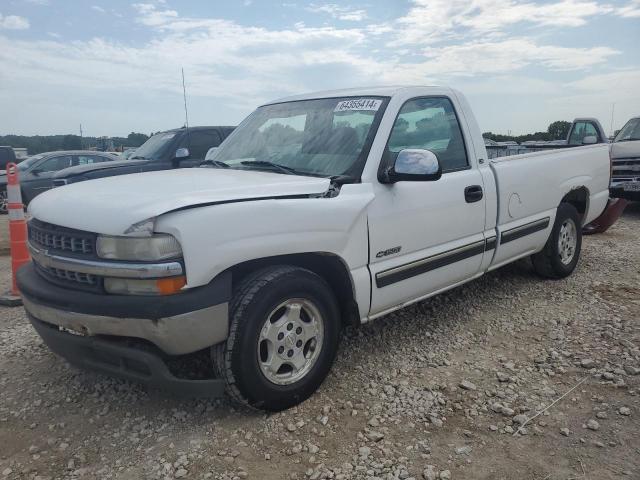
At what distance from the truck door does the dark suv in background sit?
15.4 feet

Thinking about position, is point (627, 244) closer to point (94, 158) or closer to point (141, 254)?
point (141, 254)

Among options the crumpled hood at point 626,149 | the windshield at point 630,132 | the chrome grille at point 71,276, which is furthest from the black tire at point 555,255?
the windshield at point 630,132

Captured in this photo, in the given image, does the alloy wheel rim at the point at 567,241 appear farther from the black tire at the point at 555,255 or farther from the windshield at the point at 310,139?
the windshield at the point at 310,139

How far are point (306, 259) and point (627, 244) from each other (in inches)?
227

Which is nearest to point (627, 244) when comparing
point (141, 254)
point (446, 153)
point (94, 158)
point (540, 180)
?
point (540, 180)

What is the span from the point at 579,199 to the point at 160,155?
6.33 metres

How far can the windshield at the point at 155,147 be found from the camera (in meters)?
8.89

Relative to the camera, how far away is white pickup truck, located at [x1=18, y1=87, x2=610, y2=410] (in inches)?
99.5

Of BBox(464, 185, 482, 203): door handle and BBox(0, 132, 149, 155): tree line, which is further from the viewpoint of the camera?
BBox(0, 132, 149, 155): tree line

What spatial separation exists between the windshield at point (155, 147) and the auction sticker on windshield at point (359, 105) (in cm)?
576

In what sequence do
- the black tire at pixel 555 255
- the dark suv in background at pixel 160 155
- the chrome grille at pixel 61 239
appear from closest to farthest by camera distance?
the chrome grille at pixel 61 239 < the black tire at pixel 555 255 < the dark suv in background at pixel 160 155

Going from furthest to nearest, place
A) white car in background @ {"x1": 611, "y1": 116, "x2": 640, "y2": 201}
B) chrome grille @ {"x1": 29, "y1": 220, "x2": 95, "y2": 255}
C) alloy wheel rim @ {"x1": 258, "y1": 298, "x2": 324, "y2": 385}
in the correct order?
white car in background @ {"x1": 611, "y1": 116, "x2": 640, "y2": 201} < alloy wheel rim @ {"x1": 258, "y1": 298, "x2": 324, "y2": 385} < chrome grille @ {"x1": 29, "y1": 220, "x2": 95, "y2": 255}

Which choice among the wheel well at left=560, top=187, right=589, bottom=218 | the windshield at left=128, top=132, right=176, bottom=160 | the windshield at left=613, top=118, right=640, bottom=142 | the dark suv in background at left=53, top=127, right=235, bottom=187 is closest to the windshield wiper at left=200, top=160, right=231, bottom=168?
the wheel well at left=560, top=187, right=589, bottom=218

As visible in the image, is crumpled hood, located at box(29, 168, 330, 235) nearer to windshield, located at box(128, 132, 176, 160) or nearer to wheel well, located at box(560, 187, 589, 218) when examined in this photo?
wheel well, located at box(560, 187, 589, 218)
